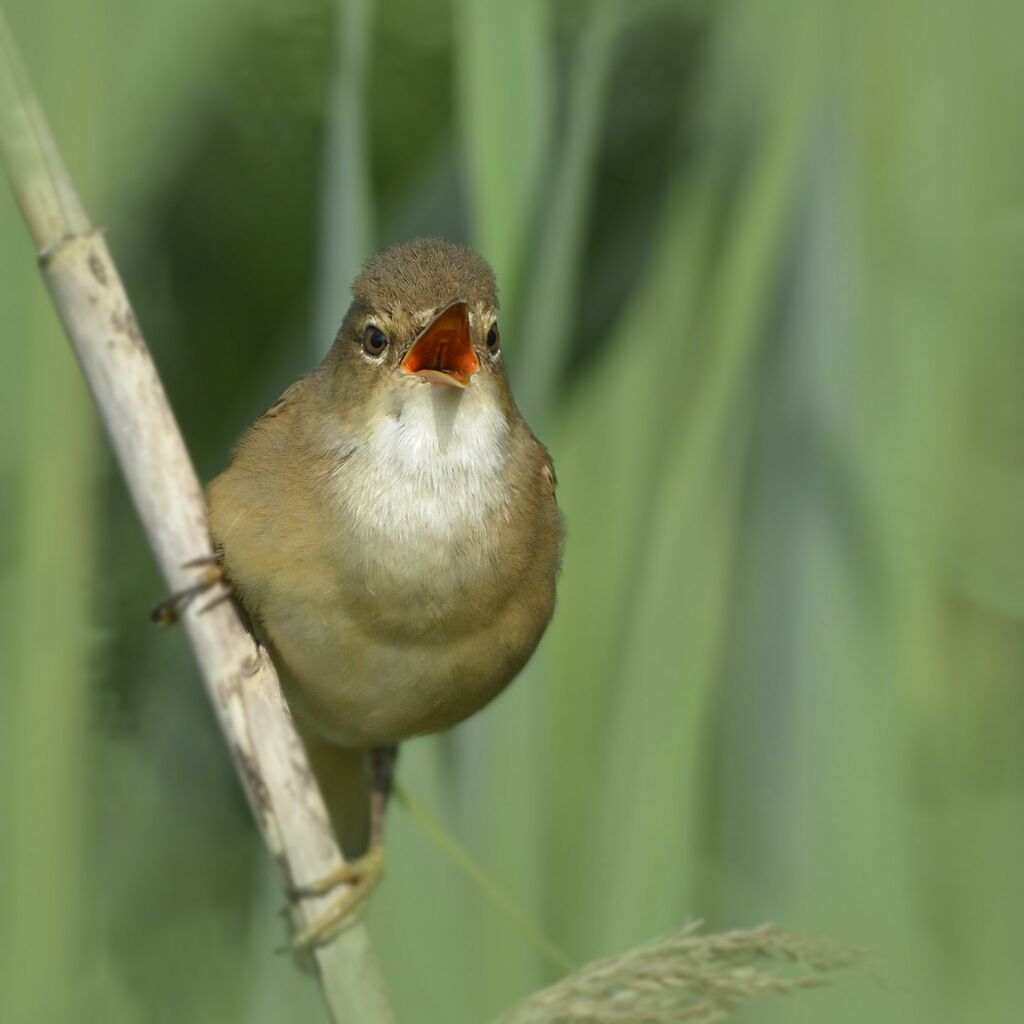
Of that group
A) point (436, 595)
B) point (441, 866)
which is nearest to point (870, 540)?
point (436, 595)

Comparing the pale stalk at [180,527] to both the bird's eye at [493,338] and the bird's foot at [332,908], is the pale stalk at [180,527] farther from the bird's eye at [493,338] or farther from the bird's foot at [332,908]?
the bird's eye at [493,338]

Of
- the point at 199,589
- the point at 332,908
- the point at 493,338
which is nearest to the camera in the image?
the point at 332,908

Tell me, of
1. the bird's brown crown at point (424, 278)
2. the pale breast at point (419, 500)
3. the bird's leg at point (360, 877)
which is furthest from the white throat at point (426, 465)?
the bird's leg at point (360, 877)

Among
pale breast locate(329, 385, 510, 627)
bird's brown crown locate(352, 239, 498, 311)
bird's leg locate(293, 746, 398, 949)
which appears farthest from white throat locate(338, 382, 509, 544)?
bird's leg locate(293, 746, 398, 949)

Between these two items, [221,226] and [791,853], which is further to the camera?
[221,226]

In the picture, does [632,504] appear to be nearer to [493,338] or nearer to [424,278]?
[493,338]

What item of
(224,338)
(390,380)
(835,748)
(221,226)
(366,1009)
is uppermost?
(221,226)

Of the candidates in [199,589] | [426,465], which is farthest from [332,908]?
→ [426,465]

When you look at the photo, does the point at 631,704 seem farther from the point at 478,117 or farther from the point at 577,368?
the point at 478,117
